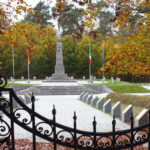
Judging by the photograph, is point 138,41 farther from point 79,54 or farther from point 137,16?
point 79,54

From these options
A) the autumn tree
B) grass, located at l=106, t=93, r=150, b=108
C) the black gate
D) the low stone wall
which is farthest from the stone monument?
the black gate

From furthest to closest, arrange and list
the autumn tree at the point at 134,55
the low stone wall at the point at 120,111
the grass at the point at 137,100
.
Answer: the grass at the point at 137,100 < the low stone wall at the point at 120,111 < the autumn tree at the point at 134,55

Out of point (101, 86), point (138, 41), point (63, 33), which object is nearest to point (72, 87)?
point (101, 86)

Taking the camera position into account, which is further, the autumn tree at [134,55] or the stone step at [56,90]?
the stone step at [56,90]

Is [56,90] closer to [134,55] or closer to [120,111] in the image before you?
[120,111]

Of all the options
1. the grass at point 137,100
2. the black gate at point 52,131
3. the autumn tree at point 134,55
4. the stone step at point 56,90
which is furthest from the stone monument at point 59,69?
the black gate at point 52,131

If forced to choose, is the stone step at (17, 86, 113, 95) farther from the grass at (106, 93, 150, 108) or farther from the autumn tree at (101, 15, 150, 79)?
the autumn tree at (101, 15, 150, 79)

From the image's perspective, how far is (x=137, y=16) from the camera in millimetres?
8086

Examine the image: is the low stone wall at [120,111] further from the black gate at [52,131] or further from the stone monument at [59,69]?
the stone monument at [59,69]

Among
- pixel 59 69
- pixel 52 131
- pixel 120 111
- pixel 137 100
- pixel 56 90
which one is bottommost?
pixel 56 90

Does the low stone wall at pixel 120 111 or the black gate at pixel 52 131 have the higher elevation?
the black gate at pixel 52 131

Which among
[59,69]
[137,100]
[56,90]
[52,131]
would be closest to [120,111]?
[137,100]

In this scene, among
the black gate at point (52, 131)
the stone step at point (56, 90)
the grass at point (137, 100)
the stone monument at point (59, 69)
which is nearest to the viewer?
the black gate at point (52, 131)

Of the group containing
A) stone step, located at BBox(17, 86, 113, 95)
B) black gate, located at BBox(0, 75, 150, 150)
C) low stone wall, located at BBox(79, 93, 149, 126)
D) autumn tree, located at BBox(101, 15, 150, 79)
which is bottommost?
stone step, located at BBox(17, 86, 113, 95)
